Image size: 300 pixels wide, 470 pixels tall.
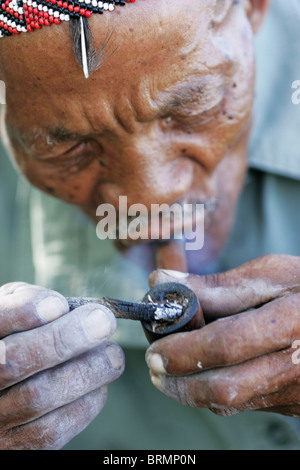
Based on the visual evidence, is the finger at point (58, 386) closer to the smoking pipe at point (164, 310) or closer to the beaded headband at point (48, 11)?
the smoking pipe at point (164, 310)

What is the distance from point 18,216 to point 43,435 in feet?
5.91

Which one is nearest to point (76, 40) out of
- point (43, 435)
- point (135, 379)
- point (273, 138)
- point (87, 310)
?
point (87, 310)

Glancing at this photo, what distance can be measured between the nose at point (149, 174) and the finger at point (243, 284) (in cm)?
31

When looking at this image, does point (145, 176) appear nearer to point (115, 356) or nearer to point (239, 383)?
point (115, 356)

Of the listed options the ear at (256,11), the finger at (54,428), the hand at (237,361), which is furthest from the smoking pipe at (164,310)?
the ear at (256,11)

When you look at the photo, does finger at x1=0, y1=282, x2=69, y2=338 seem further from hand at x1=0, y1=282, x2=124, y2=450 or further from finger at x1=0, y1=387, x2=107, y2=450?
finger at x1=0, y1=387, x2=107, y2=450

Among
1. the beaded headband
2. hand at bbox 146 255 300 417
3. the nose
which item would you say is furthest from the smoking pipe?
the beaded headband

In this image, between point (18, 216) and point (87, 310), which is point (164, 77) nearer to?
point (87, 310)

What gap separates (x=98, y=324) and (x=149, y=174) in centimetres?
53

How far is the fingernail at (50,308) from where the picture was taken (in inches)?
44.2

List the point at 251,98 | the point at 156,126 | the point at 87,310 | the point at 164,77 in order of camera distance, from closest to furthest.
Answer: the point at 87,310, the point at 164,77, the point at 156,126, the point at 251,98

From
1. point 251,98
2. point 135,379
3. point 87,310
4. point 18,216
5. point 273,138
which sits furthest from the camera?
point 18,216

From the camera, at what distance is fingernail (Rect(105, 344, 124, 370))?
1225 millimetres

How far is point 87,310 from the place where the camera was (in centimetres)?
111
